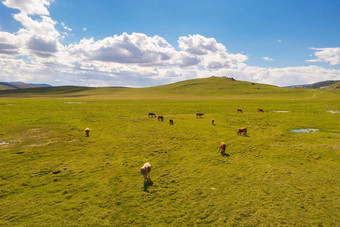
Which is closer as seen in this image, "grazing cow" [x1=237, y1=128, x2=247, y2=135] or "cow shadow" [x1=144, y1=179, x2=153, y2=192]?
"cow shadow" [x1=144, y1=179, x2=153, y2=192]

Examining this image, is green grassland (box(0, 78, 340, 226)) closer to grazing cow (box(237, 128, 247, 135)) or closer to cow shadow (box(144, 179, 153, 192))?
cow shadow (box(144, 179, 153, 192))

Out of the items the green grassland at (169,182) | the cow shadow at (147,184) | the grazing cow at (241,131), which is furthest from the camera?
the grazing cow at (241,131)

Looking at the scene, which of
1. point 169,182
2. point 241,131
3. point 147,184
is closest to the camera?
point 147,184

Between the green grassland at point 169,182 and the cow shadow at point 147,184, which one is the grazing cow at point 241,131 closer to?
the green grassland at point 169,182

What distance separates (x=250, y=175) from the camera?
590 inches

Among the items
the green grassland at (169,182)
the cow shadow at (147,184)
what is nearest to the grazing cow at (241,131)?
the green grassland at (169,182)

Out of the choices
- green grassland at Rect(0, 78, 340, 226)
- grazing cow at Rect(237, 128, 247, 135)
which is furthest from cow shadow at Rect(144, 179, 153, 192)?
grazing cow at Rect(237, 128, 247, 135)

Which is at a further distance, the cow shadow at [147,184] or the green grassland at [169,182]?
the cow shadow at [147,184]

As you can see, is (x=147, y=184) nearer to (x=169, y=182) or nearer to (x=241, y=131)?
(x=169, y=182)

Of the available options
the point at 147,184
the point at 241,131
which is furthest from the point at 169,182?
the point at 241,131

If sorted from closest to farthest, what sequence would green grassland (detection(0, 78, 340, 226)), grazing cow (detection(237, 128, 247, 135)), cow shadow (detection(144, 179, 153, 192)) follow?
green grassland (detection(0, 78, 340, 226)) < cow shadow (detection(144, 179, 153, 192)) < grazing cow (detection(237, 128, 247, 135))

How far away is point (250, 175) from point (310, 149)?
10938 mm

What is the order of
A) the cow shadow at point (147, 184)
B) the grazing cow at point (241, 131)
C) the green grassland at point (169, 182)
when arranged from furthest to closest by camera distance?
the grazing cow at point (241, 131)
the cow shadow at point (147, 184)
the green grassland at point (169, 182)

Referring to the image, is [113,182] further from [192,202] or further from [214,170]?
[214,170]
